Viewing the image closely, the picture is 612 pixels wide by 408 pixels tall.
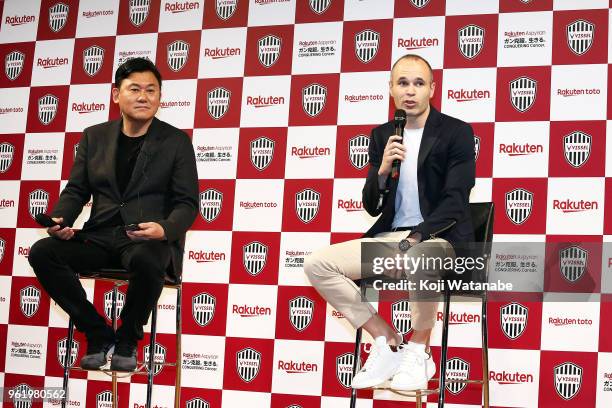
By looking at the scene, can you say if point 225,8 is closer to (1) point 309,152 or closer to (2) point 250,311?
(1) point 309,152

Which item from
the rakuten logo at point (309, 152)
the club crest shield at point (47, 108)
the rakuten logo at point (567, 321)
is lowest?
the rakuten logo at point (567, 321)

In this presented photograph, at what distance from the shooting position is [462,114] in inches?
169

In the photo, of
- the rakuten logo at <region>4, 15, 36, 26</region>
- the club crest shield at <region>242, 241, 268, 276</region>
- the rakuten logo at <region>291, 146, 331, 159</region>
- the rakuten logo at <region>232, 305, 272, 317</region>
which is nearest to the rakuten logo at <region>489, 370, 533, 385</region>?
the rakuten logo at <region>232, 305, 272, 317</region>

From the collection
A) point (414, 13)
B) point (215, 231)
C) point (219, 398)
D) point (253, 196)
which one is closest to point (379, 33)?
point (414, 13)

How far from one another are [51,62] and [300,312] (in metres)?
2.21

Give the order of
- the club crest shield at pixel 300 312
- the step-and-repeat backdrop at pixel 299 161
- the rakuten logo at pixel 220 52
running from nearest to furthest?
the step-and-repeat backdrop at pixel 299 161 < the club crest shield at pixel 300 312 < the rakuten logo at pixel 220 52

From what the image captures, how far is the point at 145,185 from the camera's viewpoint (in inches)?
144

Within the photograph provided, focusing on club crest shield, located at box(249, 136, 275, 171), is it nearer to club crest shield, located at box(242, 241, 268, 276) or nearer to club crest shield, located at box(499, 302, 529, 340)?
club crest shield, located at box(242, 241, 268, 276)

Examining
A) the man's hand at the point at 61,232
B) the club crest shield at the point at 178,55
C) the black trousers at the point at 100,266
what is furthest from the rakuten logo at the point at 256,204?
the man's hand at the point at 61,232

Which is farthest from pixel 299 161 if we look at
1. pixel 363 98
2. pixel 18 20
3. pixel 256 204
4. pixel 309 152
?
pixel 18 20

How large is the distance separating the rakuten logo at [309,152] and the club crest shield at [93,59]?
4.49 feet

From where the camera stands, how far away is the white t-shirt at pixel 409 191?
3.46m

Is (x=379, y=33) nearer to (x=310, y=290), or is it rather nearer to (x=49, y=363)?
(x=310, y=290)

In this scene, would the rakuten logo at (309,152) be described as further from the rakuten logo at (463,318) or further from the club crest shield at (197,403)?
the club crest shield at (197,403)
